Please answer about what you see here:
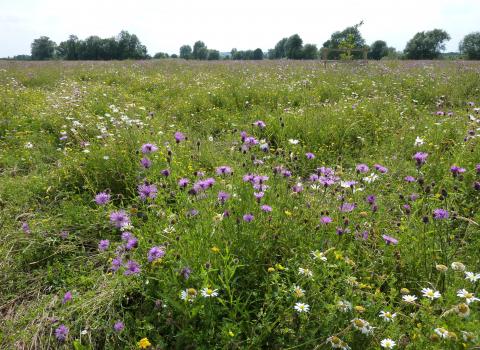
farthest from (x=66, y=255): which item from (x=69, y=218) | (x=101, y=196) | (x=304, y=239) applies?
(x=304, y=239)

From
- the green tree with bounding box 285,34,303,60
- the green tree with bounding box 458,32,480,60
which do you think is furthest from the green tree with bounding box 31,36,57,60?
the green tree with bounding box 458,32,480,60

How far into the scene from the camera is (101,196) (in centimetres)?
262

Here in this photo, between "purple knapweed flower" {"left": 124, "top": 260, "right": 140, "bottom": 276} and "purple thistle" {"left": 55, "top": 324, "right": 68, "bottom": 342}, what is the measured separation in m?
0.44

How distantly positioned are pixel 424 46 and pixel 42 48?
255 ft

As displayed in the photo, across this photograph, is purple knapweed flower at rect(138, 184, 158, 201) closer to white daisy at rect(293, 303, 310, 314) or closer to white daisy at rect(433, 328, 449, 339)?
white daisy at rect(293, 303, 310, 314)

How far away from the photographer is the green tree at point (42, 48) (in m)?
78.6

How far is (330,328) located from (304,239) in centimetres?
63

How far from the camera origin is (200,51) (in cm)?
10819

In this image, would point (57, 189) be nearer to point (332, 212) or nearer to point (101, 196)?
point (101, 196)

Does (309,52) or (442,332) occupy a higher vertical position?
(309,52)

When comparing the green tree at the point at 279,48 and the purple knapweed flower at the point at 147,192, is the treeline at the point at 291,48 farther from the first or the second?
the purple knapweed flower at the point at 147,192

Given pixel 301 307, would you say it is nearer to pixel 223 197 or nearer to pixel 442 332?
pixel 442 332

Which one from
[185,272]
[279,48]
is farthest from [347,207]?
[279,48]

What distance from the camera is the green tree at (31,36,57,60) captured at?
78.6m
